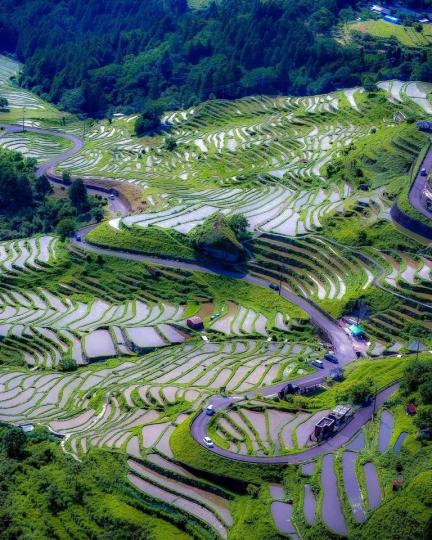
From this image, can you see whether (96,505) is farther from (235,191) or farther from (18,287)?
(235,191)

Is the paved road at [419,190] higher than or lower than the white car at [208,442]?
higher

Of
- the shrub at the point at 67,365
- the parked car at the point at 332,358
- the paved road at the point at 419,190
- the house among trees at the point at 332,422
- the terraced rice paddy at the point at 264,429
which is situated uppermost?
the paved road at the point at 419,190

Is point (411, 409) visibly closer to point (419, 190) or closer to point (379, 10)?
point (419, 190)

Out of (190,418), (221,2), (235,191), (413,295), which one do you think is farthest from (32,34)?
(190,418)

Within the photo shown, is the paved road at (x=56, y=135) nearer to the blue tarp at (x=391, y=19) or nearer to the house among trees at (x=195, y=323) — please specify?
the house among trees at (x=195, y=323)

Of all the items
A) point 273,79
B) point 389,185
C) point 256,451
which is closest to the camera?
point 256,451

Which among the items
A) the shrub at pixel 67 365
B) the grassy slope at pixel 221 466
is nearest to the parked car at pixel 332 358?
the grassy slope at pixel 221 466

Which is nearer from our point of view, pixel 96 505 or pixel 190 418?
pixel 96 505
